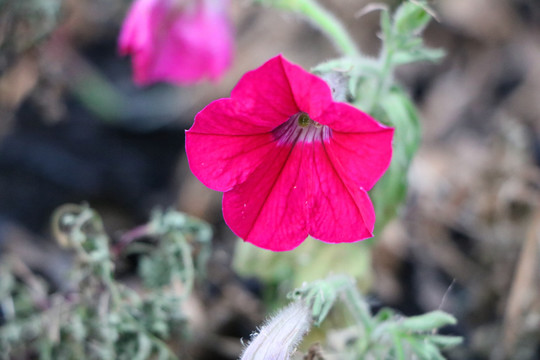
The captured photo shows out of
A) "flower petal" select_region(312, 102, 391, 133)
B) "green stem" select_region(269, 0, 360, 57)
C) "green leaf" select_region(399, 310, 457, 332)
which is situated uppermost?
"green stem" select_region(269, 0, 360, 57)

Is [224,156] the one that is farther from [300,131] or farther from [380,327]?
[380,327]

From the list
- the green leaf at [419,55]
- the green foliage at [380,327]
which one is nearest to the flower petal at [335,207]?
the green foliage at [380,327]

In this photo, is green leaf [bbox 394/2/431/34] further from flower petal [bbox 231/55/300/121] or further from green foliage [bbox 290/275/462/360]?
green foliage [bbox 290/275/462/360]

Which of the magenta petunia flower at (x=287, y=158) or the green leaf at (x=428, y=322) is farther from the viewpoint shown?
the green leaf at (x=428, y=322)

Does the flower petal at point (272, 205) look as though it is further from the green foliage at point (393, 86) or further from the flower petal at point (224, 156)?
the green foliage at point (393, 86)

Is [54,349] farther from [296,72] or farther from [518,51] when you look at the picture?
[518,51]

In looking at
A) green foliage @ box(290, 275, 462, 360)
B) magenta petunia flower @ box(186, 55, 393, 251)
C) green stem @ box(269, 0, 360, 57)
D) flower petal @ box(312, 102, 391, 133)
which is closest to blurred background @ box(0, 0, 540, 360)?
green stem @ box(269, 0, 360, 57)
